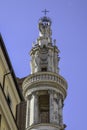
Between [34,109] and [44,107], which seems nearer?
[34,109]

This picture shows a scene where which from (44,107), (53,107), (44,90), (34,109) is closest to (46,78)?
→ (44,90)

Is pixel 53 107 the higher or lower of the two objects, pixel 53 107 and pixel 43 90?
the lower

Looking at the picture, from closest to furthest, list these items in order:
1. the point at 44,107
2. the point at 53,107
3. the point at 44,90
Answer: the point at 53,107 → the point at 44,90 → the point at 44,107

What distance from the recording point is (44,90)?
38.8 meters

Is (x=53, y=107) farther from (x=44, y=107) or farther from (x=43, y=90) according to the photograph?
(x=44, y=107)

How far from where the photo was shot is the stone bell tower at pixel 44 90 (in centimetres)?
3691

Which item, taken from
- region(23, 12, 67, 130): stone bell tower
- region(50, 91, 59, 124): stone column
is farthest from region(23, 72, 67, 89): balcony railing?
region(50, 91, 59, 124): stone column

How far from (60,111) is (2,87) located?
14.7 meters

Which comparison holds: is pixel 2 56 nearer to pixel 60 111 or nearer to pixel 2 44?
pixel 2 44

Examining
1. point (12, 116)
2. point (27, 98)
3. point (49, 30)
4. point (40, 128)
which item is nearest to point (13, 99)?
point (12, 116)

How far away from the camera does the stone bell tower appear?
36.9 meters

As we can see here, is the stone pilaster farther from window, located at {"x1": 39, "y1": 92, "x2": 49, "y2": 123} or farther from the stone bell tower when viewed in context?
window, located at {"x1": 39, "y1": 92, "x2": 49, "y2": 123}

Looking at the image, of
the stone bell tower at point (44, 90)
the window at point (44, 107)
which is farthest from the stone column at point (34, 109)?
the window at point (44, 107)

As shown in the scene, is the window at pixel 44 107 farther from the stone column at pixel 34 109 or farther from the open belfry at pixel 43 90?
the stone column at pixel 34 109
